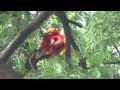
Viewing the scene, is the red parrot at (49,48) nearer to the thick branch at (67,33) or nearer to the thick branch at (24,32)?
the thick branch at (67,33)

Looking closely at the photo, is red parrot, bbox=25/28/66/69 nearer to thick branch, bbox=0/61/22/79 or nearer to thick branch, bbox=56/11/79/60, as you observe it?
thick branch, bbox=56/11/79/60

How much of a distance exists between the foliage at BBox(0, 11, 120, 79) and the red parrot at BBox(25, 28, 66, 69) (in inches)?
1.3

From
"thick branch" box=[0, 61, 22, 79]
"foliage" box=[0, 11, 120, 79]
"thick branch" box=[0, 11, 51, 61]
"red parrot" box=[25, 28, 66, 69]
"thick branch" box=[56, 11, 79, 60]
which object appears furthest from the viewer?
"thick branch" box=[56, 11, 79, 60]

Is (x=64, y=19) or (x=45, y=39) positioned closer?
(x=45, y=39)

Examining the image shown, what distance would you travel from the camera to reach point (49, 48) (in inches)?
51.7

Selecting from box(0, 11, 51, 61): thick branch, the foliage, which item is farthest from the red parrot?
box(0, 11, 51, 61): thick branch

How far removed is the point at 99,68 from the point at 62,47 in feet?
0.82

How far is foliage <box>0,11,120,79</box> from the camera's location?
118 centimetres

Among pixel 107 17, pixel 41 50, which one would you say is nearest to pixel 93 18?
pixel 107 17

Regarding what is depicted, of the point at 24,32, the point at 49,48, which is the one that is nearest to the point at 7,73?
the point at 24,32

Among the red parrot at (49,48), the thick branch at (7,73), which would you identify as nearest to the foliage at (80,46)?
the red parrot at (49,48)

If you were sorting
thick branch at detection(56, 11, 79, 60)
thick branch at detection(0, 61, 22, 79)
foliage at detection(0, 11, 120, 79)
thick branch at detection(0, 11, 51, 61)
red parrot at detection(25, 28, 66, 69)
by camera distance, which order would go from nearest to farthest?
thick branch at detection(0, 61, 22, 79), thick branch at detection(0, 11, 51, 61), foliage at detection(0, 11, 120, 79), red parrot at detection(25, 28, 66, 69), thick branch at detection(56, 11, 79, 60)
